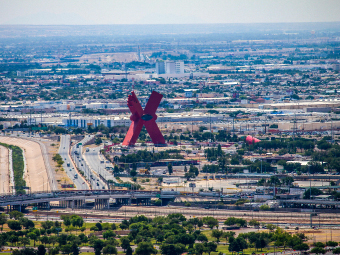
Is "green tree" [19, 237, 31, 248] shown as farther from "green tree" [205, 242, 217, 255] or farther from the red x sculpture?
the red x sculpture

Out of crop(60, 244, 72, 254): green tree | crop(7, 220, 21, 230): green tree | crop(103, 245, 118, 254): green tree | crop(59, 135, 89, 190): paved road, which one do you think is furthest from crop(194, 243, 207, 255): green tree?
crop(59, 135, 89, 190): paved road

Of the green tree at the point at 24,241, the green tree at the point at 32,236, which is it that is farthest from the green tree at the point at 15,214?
the green tree at the point at 24,241

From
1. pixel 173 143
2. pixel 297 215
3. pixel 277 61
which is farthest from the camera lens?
pixel 277 61

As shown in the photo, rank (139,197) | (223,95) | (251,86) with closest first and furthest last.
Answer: (139,197), (223,95), (251,86)

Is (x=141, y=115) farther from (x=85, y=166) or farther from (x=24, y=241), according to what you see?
(x=24, y=241)

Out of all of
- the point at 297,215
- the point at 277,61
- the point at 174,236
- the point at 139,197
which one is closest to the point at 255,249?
the point at 174,236

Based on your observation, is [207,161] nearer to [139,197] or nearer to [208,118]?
[139,197]
